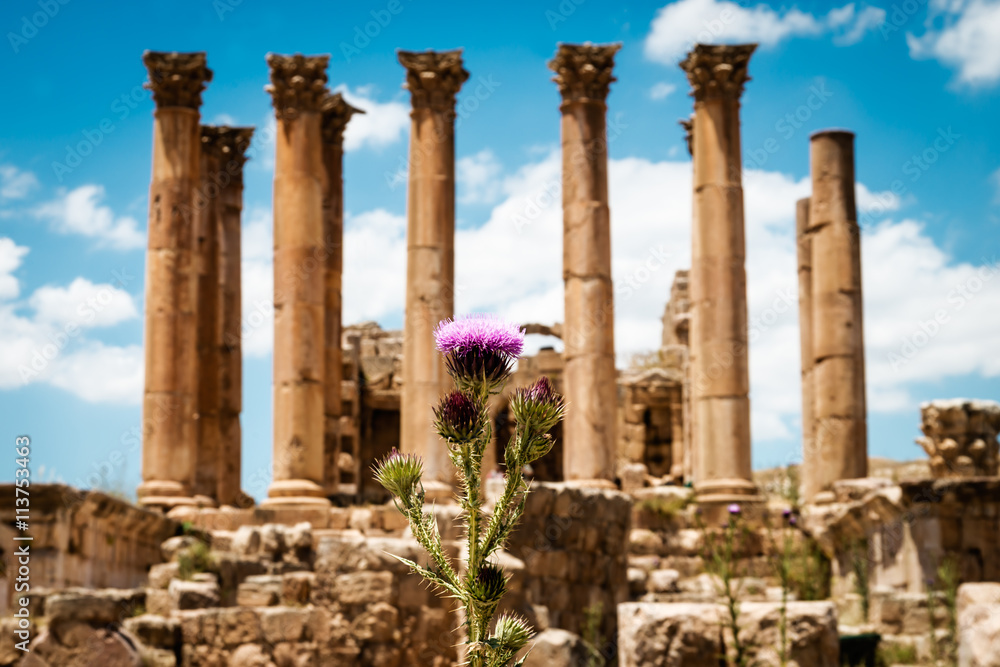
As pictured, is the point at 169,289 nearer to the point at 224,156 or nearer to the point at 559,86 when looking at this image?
the point at 224,156

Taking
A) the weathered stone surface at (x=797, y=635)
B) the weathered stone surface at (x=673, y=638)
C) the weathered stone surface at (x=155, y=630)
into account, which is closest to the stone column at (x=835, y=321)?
the weathered stone surface at (x=155, y=630)

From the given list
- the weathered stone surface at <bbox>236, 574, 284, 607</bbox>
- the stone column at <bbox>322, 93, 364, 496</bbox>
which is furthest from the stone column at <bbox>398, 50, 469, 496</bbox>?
the weathered stone surface at <bbox>236, 574, 284, 607</bbox>

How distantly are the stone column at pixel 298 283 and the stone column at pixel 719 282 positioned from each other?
7266 millimetres

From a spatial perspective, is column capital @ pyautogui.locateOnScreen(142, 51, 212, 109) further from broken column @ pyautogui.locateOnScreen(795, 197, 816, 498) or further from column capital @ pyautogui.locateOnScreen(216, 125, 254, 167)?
broken column @ pyautogui.locateOnScreen(795, 197, 816, 498)

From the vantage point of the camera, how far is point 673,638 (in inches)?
373

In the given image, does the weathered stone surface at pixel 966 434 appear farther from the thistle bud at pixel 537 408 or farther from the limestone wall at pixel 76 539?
the thistle bud at pixel 537 408

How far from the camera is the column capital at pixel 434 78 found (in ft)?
85.8

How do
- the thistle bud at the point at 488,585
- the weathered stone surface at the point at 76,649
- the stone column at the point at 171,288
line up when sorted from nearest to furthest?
the thistle bud at the point at 488,585 < the weathered stone surface at the point at 76,649 < the stone column at the point at 171,288

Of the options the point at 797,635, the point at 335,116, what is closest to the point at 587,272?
the point at 335,116

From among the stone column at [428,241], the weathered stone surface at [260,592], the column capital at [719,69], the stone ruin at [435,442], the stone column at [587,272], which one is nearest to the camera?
the stone ruin at [435,442]

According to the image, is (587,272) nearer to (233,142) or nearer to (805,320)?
(805,320)

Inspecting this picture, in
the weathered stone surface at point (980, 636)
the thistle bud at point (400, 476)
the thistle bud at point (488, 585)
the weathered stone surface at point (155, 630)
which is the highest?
the thistle bud at point (400, 476)

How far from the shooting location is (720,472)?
24719mm

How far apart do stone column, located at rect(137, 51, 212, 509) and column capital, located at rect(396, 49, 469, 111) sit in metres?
4.00
